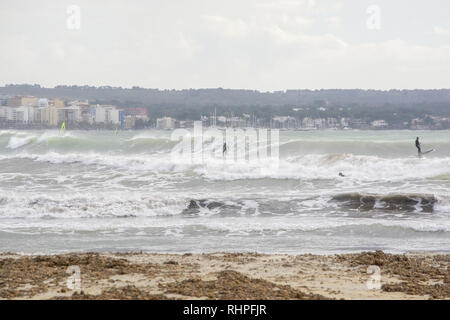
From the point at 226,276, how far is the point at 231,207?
324 inches

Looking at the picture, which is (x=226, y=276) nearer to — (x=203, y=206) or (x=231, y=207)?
(x=231, y=207)

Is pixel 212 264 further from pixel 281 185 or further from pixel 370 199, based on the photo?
pixel 281 185

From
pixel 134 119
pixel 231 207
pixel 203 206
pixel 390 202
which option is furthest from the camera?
pixel 134 119

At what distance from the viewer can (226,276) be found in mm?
7012

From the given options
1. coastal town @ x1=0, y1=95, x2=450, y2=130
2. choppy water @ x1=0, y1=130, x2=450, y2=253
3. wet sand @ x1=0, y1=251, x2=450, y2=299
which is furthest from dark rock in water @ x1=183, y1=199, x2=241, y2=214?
coastal town @ x1=0, y1=95, x2=450, y2=130

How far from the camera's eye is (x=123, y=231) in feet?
39.1

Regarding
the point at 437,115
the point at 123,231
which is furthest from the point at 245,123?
the point at 123,231

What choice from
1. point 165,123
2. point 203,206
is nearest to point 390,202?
point 203,206

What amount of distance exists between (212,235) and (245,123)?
210ft

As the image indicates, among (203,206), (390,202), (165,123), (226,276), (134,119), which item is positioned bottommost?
(203,206)

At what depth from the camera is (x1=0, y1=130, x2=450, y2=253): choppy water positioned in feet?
34.8

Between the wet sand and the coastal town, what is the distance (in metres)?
63.3

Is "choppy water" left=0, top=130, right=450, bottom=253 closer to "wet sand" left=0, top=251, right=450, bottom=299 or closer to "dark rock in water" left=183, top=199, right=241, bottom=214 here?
"dark rock in water" left=183, top=199, right=241, bottom=214

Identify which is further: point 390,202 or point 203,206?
point 203,206
